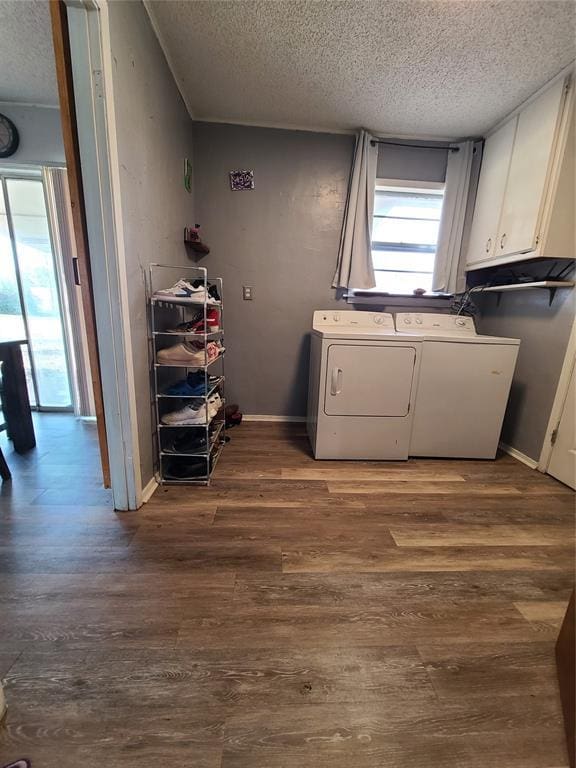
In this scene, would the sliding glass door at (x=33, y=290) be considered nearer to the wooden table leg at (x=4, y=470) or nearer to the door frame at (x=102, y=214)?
the wooden table leg at (x=4, y=470)

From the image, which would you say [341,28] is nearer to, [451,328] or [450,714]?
[451,328]

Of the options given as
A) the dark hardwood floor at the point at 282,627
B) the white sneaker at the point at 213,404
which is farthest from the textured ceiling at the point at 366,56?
the dark hardwood floor at the point at 282,627

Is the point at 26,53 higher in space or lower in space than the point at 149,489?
higher

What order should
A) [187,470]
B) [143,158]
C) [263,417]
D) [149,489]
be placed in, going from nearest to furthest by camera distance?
[143,158] → [149,489] → [187,470] → [263,417]

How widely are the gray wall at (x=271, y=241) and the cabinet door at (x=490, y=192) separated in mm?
Result: 1035

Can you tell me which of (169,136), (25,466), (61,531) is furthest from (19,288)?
(61,531)

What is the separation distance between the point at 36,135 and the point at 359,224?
2.57 meters

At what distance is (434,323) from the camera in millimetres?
2369

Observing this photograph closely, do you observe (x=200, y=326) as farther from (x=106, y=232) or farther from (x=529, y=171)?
(x=529, y=171)

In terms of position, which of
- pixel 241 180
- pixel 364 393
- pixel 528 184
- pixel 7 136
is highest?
pixel 7 136

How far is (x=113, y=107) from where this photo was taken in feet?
3.67

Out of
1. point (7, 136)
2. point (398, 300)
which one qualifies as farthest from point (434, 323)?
point (7, 136)

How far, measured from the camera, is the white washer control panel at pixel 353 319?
237 centimetres

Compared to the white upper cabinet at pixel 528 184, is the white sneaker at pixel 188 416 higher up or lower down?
lower down
